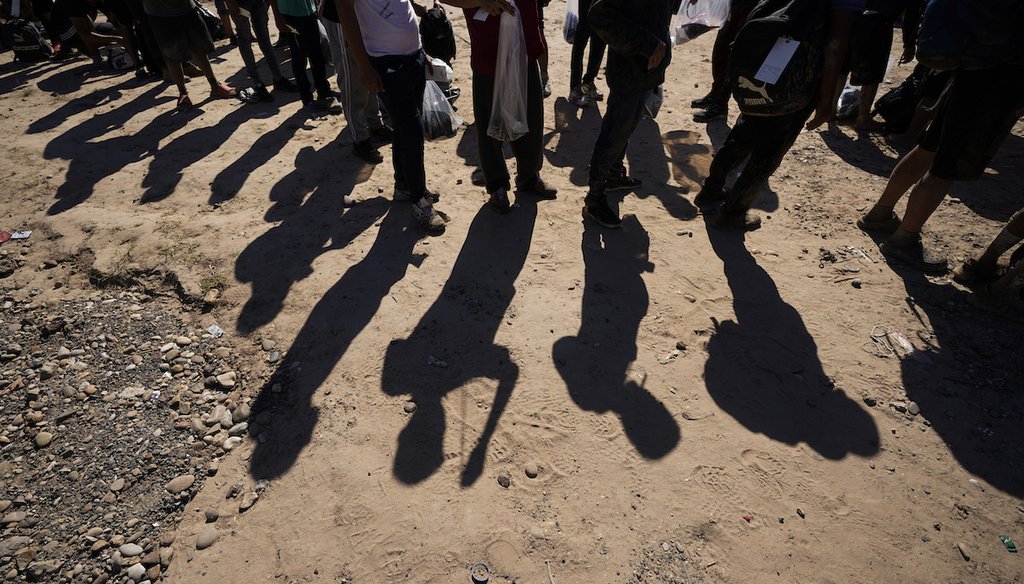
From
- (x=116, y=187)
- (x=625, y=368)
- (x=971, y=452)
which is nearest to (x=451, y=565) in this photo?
(x=625, y=368)

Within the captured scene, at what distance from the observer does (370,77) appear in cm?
313

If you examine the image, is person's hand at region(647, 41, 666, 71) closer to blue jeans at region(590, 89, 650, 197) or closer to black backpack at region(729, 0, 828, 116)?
blue jeans at region(590, 89, 650, 197)

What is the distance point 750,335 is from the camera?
3014mm

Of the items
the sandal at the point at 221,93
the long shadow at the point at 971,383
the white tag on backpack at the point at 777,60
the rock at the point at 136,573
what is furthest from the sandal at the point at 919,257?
the sandal at the point at 221,93

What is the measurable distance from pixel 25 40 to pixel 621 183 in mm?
8583

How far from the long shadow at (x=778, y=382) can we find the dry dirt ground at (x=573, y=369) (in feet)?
0.05

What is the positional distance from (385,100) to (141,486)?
100 inches

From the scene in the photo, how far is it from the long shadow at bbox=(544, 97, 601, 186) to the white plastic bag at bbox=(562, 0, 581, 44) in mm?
673

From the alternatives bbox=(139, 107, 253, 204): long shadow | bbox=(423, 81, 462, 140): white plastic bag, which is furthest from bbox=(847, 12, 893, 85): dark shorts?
bbox=(139, 107, 253, 204): long shadow

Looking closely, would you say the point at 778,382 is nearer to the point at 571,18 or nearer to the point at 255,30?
the point at 571,18

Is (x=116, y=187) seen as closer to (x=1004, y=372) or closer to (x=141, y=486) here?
(x=141, y=486)

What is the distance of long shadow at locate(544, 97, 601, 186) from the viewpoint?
15.0 ft

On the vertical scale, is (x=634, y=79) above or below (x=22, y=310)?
above

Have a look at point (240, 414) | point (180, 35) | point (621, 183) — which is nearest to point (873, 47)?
point (621, 183)
